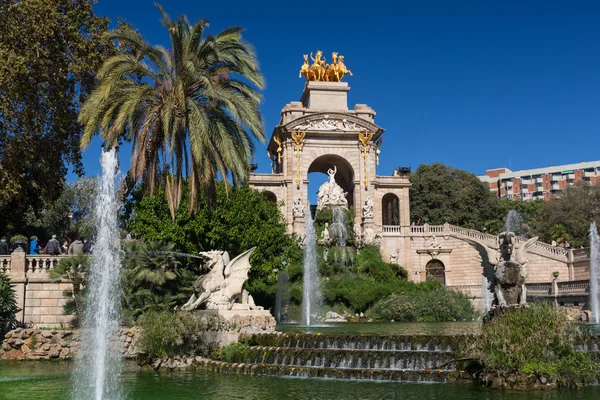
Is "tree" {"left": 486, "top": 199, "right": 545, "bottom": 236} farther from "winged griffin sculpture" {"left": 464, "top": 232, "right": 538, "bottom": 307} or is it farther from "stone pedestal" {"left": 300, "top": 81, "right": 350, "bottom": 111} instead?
"winged griffin sculpture" {"left": 464, "top": 232, "right": 538, "bottom": 307}

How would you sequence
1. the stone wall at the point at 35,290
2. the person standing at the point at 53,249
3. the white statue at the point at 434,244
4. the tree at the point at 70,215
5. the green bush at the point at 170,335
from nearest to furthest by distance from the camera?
the green bush at the point at 170,335 < the stone wall at the point at 35,290 < the person standing at the point at 53,249 < the tree at the point at 70,215 < the white statue at the point at 434,244

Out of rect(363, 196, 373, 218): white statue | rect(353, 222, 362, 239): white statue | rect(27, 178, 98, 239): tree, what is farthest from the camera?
rect(363, 196, 373, 218): white statue

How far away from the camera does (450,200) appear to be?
2219 inches

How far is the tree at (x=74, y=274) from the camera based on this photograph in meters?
17.9

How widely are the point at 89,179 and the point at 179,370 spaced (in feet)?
129

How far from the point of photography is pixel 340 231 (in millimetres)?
39438

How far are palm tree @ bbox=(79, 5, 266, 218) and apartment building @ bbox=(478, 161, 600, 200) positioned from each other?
82.3m

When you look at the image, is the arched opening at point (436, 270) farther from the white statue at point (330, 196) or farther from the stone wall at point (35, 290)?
the stone wall at point (35, 290)

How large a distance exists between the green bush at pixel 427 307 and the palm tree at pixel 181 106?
12343mm

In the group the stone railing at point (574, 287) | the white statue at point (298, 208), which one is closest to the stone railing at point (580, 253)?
the stone railing at point (574, 287)

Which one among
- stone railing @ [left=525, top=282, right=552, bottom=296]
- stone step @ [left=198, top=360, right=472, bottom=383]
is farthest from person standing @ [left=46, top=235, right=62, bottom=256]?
stone railing @ [left=525, top=282, right=552, bottom=296]

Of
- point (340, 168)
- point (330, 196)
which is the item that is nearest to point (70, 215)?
point (330, 196)

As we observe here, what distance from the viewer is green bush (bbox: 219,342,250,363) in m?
15.1

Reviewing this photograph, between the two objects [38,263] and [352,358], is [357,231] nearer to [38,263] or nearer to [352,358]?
[38,263]
